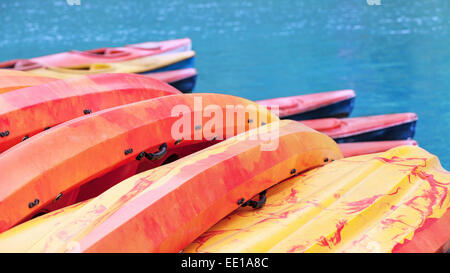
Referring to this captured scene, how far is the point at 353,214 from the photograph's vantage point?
3.89ft

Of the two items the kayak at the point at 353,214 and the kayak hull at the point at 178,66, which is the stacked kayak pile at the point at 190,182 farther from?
the kayak hull at the point at 178,66

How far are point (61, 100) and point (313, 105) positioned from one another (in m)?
2.22

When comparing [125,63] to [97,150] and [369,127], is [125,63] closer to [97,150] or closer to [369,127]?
[369,127]

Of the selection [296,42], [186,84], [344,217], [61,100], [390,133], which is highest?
[61,100]

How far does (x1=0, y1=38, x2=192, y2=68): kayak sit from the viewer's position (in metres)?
4.22

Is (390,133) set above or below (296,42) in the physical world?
below

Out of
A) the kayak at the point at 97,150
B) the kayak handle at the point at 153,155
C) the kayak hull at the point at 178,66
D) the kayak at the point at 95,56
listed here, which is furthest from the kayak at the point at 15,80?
the kayak hull at the point at 178,66

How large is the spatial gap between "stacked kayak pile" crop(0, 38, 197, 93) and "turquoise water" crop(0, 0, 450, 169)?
21.1 inches

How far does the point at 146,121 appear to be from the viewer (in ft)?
A: 5.05

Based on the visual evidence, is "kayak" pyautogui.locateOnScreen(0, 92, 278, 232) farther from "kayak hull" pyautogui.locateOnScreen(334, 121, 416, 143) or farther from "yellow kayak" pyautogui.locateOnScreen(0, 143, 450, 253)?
"kayak hull" pyautogui.locateOnScreen(334, 121, 416, 143)

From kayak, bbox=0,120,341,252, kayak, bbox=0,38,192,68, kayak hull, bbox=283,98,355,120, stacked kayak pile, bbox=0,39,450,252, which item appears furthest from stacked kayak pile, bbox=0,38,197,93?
kayak, bbox=0,120,341,252

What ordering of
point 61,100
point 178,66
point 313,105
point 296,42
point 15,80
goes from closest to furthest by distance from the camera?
point 61,100 < point 15,80 < point 313,105 < point 178,66 < point 296,42

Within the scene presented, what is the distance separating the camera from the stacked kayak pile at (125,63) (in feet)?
13.6

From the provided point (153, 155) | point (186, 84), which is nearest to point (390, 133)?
point (186, 84)
